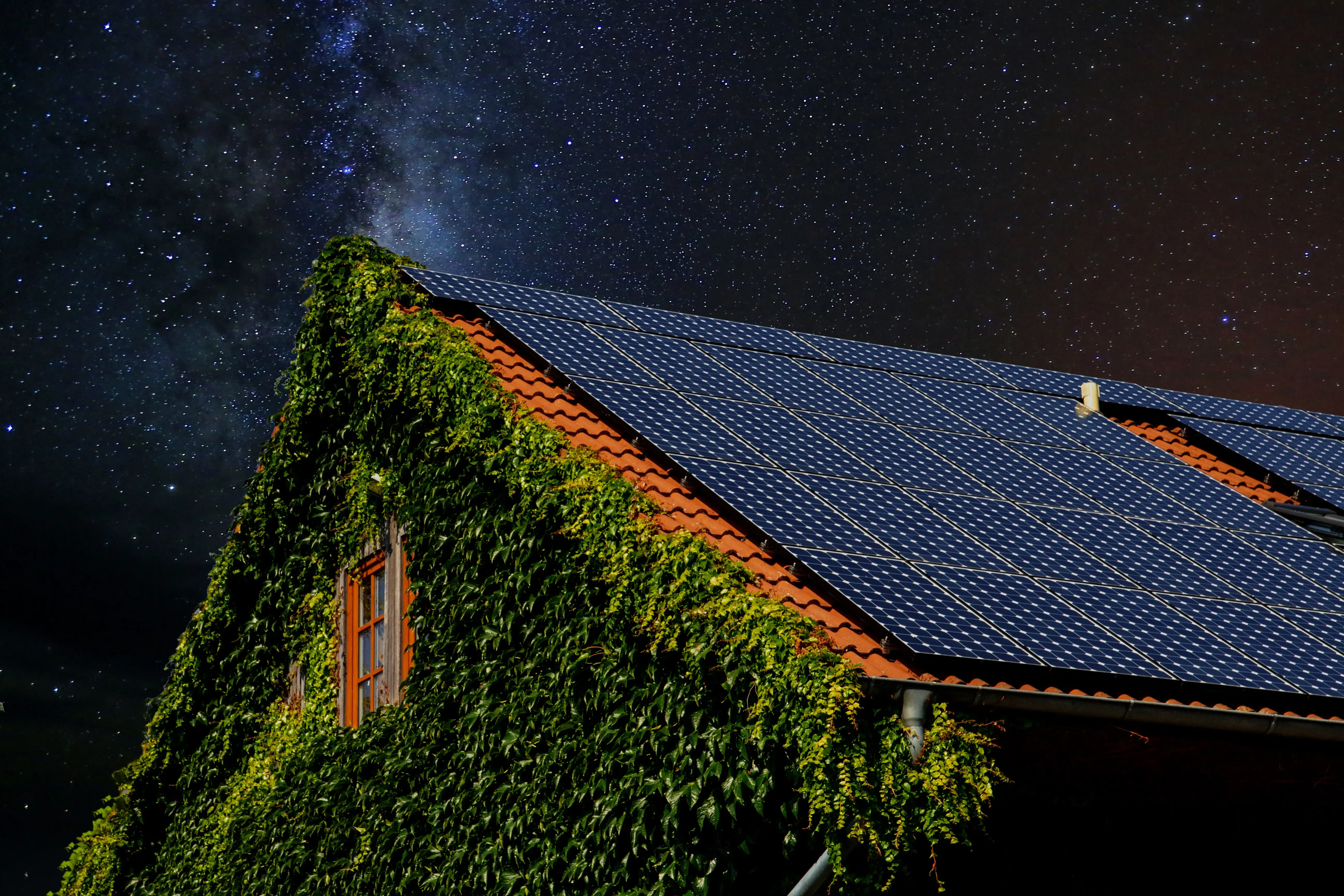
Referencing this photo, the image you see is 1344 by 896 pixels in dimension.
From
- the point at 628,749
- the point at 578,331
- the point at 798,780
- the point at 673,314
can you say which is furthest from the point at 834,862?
the point at 673,314

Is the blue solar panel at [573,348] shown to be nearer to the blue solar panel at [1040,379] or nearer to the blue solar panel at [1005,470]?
the blue solar panel at [1005,470]

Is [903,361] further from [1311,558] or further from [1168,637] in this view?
[1168,637]

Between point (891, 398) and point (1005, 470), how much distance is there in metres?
1.65

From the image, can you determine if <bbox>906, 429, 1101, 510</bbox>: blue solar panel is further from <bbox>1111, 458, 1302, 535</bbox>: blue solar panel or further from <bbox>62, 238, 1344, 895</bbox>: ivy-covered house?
<bbox>1111, 458, 1302, 535</bbox>: blue solar panel

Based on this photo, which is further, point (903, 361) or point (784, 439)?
point (903, 361)

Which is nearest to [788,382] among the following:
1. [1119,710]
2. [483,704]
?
[483,704]

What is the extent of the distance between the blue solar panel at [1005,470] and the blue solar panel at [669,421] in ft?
7.06

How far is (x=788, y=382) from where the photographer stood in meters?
12.1

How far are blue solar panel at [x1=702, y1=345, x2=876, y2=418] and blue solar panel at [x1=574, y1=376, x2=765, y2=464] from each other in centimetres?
126

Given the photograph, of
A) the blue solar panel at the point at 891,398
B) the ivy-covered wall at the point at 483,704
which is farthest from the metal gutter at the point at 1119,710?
the blue solar panel at the point at 891,398

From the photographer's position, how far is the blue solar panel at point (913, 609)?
744cm

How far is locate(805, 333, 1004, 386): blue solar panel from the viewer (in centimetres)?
1373

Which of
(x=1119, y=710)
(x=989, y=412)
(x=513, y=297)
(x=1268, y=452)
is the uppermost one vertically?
Result: (x=513, y=297)

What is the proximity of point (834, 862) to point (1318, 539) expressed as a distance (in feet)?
22.5
